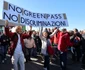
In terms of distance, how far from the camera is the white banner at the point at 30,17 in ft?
22.7

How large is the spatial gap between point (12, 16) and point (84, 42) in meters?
3.36

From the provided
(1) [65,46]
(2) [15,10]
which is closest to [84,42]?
(1) [65,46]

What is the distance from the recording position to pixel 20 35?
5758mm

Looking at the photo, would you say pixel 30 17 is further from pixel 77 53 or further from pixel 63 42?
pixel 77 53

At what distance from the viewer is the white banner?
6.92m

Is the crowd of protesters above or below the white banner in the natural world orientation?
below

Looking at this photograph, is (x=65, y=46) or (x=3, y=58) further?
(x=3, y=58)

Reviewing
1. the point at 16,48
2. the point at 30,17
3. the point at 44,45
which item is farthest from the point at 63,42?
the point at 16,48

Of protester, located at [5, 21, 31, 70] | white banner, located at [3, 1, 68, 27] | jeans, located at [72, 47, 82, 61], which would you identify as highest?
white banner, located at [3, 1, 68, 27]

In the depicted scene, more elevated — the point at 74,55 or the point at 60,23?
the point at 60,23

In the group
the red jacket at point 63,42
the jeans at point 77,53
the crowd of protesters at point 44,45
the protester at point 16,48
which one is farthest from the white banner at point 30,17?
the jeans at point 77,53

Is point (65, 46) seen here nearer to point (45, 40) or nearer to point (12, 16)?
point (45, 40)

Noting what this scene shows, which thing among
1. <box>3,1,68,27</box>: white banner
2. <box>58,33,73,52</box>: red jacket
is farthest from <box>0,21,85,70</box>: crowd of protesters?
<box>3,1,68,27</box>: white banner

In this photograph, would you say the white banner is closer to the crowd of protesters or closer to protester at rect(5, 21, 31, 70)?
the crowd of protesters
